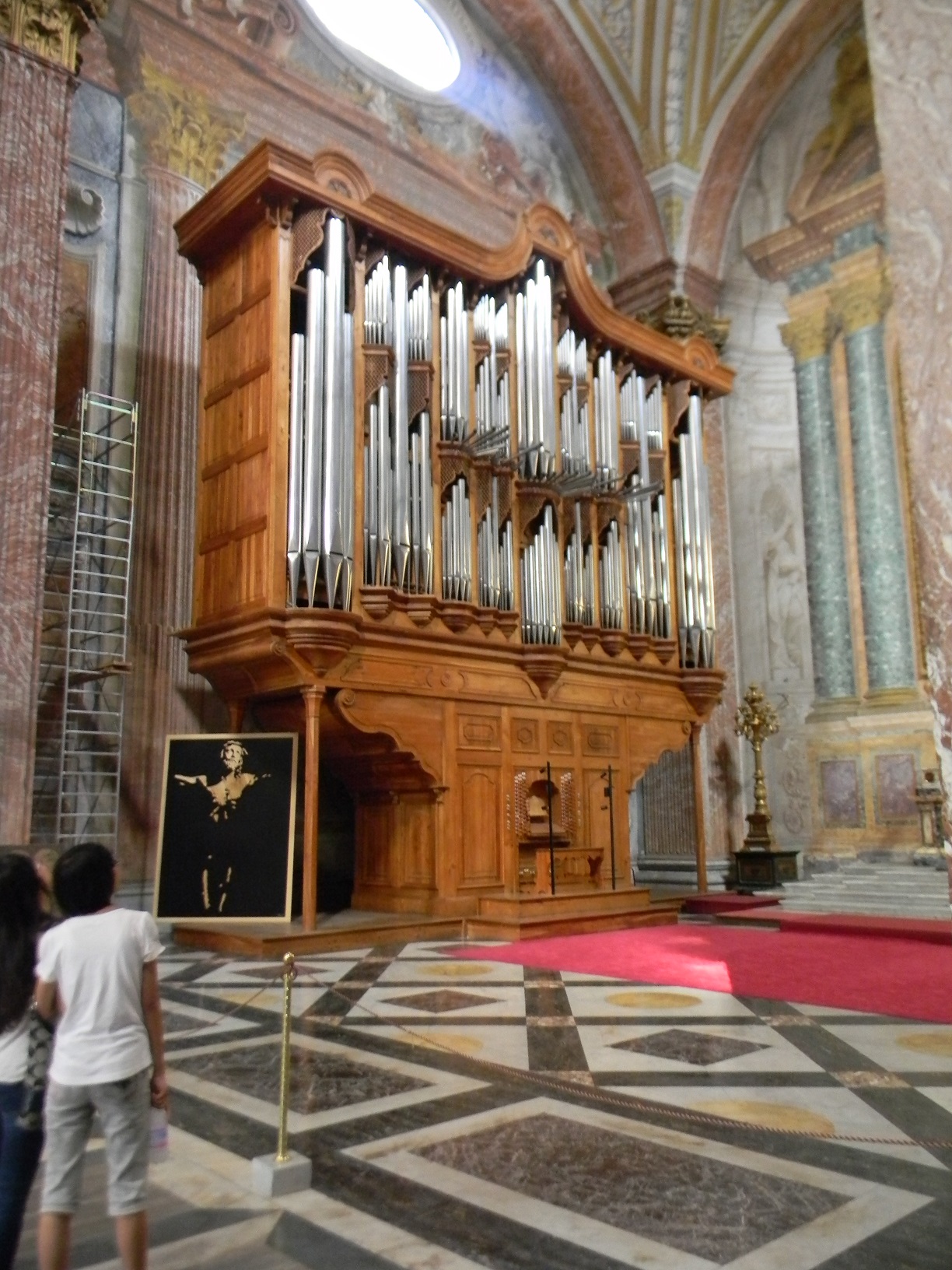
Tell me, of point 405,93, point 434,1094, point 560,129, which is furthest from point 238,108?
point 434,1094

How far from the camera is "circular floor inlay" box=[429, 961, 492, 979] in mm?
6047

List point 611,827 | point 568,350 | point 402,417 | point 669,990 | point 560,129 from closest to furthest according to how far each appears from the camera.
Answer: point 669,990 < point 402,417 < point 611,827 < point 568,350 < point 560,129

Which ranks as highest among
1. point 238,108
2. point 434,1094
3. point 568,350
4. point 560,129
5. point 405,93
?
point 560,129

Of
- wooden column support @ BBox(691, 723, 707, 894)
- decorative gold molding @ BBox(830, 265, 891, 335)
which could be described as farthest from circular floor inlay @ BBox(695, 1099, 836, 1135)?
decorative gold molding @ BBox(830, 265, 891, 335)

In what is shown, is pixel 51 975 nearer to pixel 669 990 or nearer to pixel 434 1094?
pixel 434 1094

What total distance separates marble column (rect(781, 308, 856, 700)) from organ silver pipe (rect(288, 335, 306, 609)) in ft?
25.3

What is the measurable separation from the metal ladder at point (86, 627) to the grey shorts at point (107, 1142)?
5.66 m

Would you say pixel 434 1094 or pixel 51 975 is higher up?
pixel 51 975

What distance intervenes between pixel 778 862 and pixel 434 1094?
26.6 ft

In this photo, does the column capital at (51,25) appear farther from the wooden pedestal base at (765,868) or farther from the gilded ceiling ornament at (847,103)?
the gilded ceiling ornament at (847,103)

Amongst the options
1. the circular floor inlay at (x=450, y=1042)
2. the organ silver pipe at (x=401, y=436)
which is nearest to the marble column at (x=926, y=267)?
the circular floor inlay at (x=450, y=1042)

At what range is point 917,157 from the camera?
2.03 meters

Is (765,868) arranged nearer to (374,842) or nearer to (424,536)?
(374,842)

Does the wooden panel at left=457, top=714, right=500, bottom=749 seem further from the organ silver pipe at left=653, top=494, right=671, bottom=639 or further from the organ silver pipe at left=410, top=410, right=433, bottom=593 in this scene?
the organ silver pipe at left=653, top=494, right=671, bottom=639
